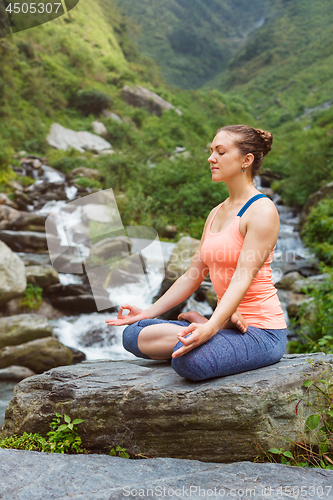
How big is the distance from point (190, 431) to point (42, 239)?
8547 mm

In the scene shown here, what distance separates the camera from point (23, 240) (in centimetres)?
945

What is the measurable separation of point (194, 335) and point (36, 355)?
15.1ft

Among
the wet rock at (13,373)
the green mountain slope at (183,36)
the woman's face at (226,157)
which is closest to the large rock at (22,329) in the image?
the wet rock at (13,373)

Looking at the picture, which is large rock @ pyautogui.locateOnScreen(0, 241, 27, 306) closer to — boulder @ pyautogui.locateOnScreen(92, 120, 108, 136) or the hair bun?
the hair bun

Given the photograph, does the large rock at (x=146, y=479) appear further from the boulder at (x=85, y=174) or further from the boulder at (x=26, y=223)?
the boulder at (x=85, y=174)

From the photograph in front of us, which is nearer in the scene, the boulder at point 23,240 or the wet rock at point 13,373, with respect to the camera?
the wet rock at point 13,373

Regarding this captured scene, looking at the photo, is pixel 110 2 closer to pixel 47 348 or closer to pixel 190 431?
pixel 47 348

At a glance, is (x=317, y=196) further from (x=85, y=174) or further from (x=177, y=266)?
(x=85, y=174)

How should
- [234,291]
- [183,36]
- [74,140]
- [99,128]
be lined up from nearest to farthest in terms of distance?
[234,291] → [74,140] → [99,128] → [183,36]

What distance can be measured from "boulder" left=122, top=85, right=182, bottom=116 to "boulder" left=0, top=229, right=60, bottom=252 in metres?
18.7

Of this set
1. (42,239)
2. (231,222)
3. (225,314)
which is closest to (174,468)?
(225,314)

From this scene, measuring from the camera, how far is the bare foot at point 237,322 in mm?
1728

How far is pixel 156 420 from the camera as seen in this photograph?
5.92 ft

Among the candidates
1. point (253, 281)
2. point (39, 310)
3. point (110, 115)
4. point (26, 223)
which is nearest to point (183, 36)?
point (110, 115)
